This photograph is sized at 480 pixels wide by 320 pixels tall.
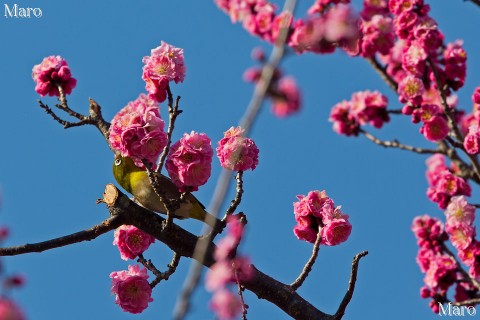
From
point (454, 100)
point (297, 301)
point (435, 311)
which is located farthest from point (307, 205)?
point (454, 100)

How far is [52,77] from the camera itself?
14.1 feet

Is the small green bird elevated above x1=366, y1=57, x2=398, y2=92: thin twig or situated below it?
below

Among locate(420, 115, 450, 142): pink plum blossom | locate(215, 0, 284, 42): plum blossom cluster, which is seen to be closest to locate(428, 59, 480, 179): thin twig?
locate(420, 115, 450, 142): pink plum blossom

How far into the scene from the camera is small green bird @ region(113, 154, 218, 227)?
3.68 metres

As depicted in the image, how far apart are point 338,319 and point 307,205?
Result: 64 cm

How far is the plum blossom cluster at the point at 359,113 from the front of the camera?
6570 millimetres

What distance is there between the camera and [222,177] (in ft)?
4.32

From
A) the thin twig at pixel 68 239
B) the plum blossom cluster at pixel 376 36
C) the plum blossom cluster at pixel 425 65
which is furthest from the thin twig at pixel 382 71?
the thin twig at pixel 68 239

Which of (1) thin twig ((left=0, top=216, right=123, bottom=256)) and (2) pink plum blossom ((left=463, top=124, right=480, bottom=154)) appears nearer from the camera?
(1) thin twig ((left=0, top=216, right=123, bottom=256))

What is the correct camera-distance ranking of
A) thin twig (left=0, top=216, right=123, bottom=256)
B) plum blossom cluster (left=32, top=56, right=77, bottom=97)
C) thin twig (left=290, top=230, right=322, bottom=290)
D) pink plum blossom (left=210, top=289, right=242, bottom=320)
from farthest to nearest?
plum blossom cluster (left=32, top=56, right=77, bottom=97) < thin twig (left=290, top=230, right=322, bottom=290) < thin twig (left=0, top=216, right=123, bottom=256) < pink plum blossom (left=210, top=289, right=242, bottom=320)

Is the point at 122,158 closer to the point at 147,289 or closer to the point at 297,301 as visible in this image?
the point at 147,289

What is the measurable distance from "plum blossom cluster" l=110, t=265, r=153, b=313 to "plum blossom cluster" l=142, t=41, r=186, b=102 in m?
0.95

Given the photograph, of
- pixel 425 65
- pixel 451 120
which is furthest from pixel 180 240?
pixel 425 65

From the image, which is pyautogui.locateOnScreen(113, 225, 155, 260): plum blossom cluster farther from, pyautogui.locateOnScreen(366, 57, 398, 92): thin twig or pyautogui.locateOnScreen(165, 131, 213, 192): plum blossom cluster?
pyautogui.locateOnScreen(366, 57, 398, 92): thin twig
